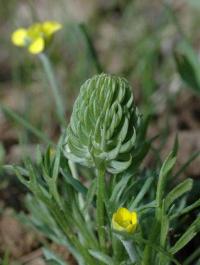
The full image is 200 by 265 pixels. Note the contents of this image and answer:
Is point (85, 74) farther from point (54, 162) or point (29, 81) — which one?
point (54, 162)

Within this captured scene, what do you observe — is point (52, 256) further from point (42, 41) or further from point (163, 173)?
point (42, 41)

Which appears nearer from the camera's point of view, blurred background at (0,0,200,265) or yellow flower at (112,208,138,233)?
yellow flower at (112,208,138,233)

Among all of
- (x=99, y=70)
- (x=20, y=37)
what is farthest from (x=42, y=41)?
(x=99, y=70)

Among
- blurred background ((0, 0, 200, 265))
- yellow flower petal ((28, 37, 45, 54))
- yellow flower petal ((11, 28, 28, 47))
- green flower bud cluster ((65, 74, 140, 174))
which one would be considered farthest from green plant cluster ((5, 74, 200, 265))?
yellow flower petal ((11, 28, 28, 47))

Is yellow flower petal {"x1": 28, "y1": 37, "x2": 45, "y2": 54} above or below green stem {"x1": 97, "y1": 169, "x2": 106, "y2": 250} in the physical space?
above

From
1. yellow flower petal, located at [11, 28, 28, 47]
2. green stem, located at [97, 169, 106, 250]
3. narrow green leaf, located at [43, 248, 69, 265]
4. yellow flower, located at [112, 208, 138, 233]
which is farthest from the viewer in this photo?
yellow flower petal, located at [11, 28, 28, 47]

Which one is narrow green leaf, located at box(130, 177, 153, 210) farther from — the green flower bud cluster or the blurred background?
the blurred background

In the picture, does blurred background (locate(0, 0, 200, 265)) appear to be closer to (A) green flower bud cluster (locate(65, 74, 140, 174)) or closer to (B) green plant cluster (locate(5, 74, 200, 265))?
(B) green plant cluster (locate(5, 74, 200, 265))

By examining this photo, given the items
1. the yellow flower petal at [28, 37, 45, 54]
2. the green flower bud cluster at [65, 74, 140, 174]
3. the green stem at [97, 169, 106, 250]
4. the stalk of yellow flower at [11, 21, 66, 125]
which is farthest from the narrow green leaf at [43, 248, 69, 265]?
the yellow flower petal at [28, 37, 45, 54]

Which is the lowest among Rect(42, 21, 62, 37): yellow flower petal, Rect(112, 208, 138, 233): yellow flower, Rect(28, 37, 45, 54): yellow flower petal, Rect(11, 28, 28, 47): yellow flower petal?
A: Rect(112, 208, 138, 233): yellow flower

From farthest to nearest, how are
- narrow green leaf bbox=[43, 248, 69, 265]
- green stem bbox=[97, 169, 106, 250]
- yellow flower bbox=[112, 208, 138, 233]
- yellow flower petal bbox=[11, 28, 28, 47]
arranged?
yellow flower petal bbox=[11, 28, 28, 47], narrow green leaf bbox=[43, 248, 69, 265], green stem bbox=[97, 169, 106, 250], yellow flower bbox=[112, 208, 138, 233]
